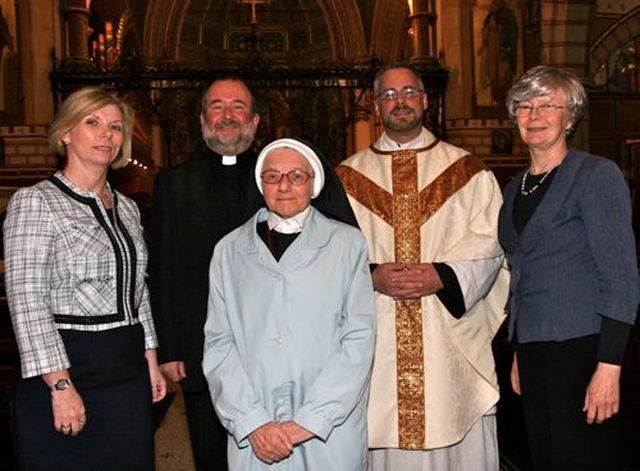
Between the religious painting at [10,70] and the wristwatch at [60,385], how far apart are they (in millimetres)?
9668

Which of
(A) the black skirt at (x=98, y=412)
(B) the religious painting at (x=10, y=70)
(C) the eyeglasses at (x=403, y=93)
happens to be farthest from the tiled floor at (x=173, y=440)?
(B) the religious painting at (x=10, y=70)

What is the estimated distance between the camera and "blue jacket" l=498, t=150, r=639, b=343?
2.55 m

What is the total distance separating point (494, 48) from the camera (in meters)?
12.1

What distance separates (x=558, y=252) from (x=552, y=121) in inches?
18.1

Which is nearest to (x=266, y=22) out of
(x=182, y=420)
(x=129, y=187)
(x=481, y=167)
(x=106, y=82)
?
(x=129, y=187)

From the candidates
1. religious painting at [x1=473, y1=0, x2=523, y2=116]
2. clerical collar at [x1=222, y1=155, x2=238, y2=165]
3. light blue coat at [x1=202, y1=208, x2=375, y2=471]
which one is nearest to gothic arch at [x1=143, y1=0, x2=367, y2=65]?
religious painting at [x1=473, y1=0, x2=523, y2=116]

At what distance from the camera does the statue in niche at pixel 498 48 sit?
39.7 ft

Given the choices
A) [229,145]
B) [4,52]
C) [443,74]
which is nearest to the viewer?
[229,145]

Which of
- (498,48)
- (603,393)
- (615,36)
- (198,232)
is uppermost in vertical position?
(615,36)

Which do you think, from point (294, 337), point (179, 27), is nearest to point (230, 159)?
point (294, 337)

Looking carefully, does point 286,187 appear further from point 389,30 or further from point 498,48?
point 389,30

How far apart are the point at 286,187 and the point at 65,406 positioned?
1.02m

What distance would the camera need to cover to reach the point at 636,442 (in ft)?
13.2

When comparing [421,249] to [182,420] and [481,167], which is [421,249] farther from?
[182,420]
